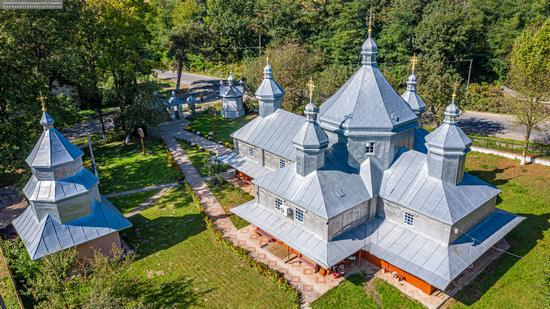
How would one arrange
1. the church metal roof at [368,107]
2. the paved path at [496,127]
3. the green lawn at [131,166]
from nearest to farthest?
the church metal roof at [368,107], the green lawn at [131,166], the paved path at [496,127]

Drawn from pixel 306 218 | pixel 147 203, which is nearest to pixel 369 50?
pixel 306 218

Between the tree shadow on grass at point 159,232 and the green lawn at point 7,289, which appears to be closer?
the green lawn at point 7,289

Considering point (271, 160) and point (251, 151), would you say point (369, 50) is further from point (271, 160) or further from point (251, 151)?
point (251, 151)

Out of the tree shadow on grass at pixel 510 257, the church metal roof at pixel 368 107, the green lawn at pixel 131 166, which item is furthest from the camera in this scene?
the green lawn at pixel 131 166

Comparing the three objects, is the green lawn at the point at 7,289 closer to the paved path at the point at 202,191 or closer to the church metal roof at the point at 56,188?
the church metal roof at the point at 56,188

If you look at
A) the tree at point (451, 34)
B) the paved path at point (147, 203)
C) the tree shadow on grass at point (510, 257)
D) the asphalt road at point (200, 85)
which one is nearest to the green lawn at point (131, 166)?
the paved path at point (147, 203)

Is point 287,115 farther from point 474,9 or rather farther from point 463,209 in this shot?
point 474,9

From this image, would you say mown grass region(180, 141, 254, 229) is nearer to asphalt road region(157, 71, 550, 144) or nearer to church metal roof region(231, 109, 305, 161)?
church metal roof region(231, 109, 305, 161)
